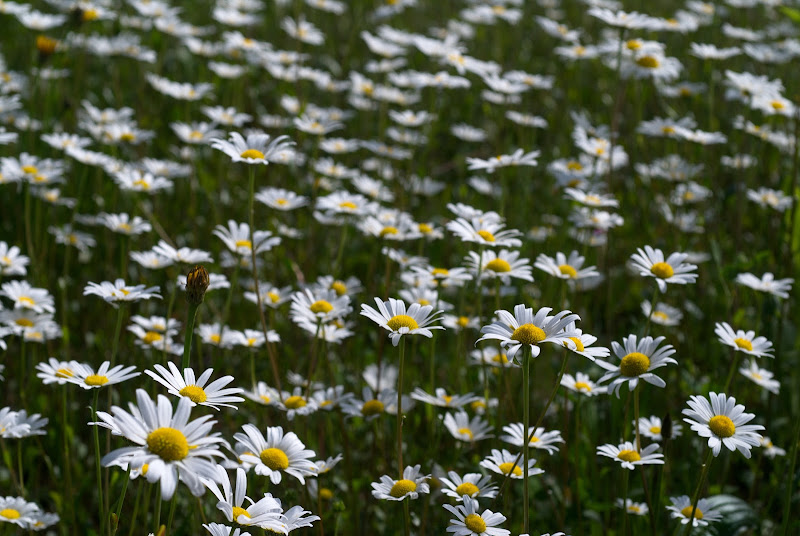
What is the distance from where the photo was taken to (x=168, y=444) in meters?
1.36

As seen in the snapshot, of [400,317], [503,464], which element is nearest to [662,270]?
[503,464]

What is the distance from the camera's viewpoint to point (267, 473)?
1806 millimetres

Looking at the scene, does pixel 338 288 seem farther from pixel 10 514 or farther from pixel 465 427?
pixel 10 514

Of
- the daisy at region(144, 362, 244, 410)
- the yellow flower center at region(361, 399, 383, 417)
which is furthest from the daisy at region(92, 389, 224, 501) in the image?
the yellow flower center at region(361, 399, 383, 417)

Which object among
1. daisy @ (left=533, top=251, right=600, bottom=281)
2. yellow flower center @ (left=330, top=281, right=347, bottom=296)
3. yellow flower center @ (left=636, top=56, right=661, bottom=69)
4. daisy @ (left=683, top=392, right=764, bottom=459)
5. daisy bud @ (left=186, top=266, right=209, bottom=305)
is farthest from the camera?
yellow flower center @ (left=636, top=56, right=661, bottom=69)

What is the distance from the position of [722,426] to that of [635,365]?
0.85 feet

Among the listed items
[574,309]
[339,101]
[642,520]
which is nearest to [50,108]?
[339,101]

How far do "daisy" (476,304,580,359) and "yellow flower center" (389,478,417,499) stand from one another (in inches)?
15.7

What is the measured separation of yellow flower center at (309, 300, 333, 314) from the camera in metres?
2.62

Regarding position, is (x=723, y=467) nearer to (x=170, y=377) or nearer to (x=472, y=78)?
(x=170, y=377)

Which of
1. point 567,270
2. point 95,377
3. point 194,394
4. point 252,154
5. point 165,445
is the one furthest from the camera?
point 567,270

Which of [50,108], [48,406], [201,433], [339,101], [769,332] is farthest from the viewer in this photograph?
[339,101]

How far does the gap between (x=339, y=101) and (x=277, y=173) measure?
1484 mm

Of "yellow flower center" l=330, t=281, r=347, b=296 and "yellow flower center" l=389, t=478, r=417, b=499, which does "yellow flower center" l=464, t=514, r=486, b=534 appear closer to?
"yellow flower center" l=389, t=478, r=417, b=499
